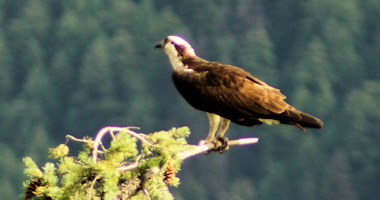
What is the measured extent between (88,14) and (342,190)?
32588 mm

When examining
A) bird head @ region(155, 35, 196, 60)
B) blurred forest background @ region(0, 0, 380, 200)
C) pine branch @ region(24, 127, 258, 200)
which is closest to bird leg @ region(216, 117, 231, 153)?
bird head @ region(155, 35, 196, 60)

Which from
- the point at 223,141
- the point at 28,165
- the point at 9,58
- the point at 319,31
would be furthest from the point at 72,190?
the point at 9,58

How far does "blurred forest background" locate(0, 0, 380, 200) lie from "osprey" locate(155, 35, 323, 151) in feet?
155

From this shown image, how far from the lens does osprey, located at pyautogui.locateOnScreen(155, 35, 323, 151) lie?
6836 mm

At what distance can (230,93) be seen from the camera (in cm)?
699

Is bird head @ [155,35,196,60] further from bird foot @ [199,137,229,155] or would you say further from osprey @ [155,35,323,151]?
bird foot @ [199,137,229,155]

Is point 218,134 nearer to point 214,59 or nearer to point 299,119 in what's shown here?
point 299,119

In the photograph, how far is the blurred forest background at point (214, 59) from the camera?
2275 inches

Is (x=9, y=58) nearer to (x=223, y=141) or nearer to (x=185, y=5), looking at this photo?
(x=185, y=5)

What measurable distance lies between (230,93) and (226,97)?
7 cm

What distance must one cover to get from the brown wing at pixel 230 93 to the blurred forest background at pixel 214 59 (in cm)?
4734

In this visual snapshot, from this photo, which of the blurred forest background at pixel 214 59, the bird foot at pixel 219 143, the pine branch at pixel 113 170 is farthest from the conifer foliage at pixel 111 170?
the blurred forest background at pixel 214 59

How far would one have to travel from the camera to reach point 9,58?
6988cm

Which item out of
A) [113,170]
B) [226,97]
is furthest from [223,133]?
[113,170]
